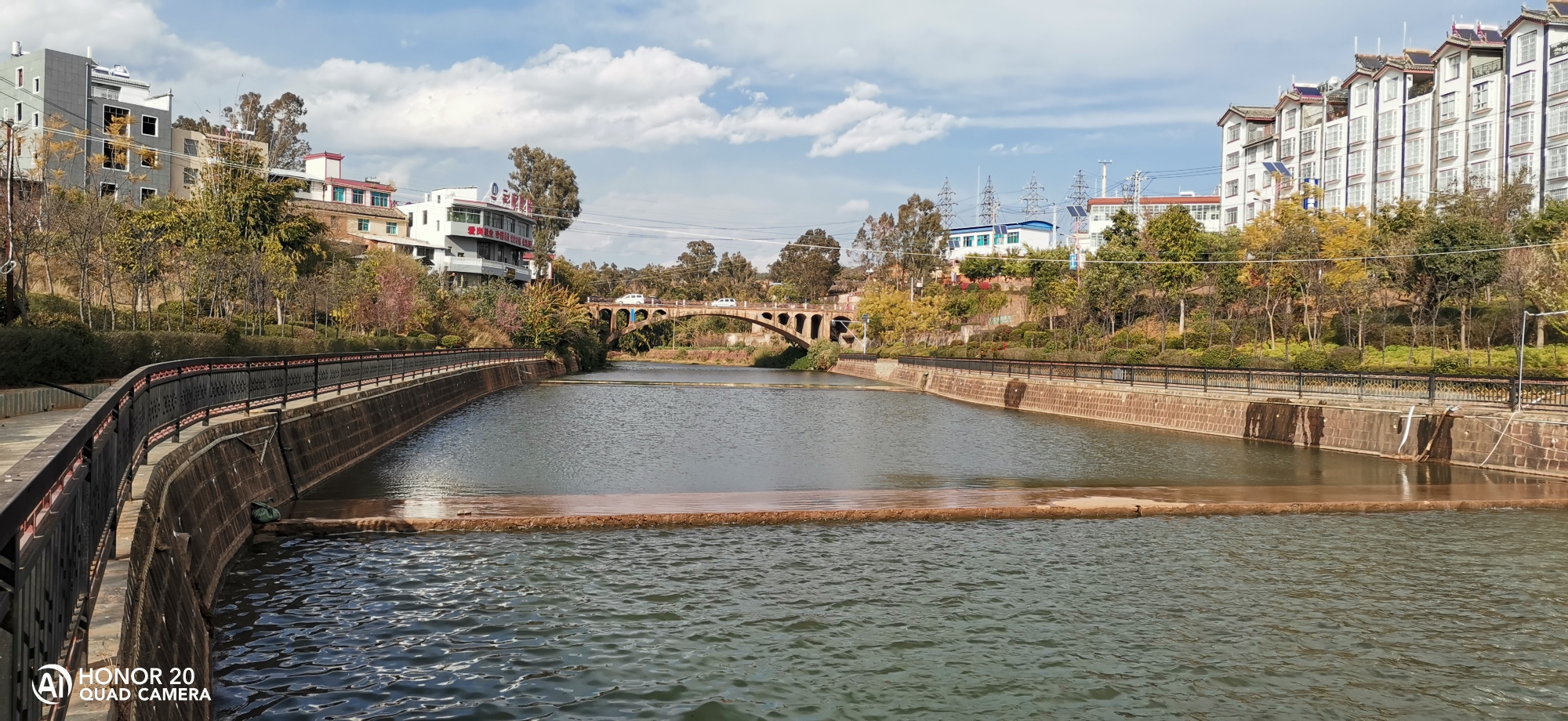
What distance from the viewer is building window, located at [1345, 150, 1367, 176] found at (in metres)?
70.9

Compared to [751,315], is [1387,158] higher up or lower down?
higher up

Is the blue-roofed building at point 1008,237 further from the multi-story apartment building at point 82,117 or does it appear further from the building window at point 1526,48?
the multi-story apartment building at point 82,117

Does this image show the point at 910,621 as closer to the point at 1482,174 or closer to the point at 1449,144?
the point at 1482,174

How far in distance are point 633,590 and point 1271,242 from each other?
5298 centimetres

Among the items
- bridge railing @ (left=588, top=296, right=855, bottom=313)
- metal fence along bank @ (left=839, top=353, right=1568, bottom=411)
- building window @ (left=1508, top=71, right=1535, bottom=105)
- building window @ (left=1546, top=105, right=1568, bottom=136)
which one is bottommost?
metal fence along bank @ (left=839, top=353, right=1568, bottom=411)

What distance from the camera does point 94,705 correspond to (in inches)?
195

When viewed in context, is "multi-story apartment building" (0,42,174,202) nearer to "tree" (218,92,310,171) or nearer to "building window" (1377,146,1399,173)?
"tree" (218,92,310,171)

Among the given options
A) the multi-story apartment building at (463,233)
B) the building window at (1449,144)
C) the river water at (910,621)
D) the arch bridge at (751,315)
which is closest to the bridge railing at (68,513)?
the river water at (910,621)

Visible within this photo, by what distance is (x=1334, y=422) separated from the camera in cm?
2781

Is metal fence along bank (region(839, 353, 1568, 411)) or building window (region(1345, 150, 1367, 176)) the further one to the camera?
building window (region(1345, 150, 1367, 176))

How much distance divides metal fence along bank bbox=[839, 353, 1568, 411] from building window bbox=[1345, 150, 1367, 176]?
126 ft


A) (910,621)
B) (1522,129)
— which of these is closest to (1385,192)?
(1522,129)

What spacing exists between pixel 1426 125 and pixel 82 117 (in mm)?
81714

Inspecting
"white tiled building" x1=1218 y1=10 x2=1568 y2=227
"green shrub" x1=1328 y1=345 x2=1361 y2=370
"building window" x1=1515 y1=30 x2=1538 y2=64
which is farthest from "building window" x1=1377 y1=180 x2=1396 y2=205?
"green shrub" x1=1328 y1=345 x2=1361 y2=370
